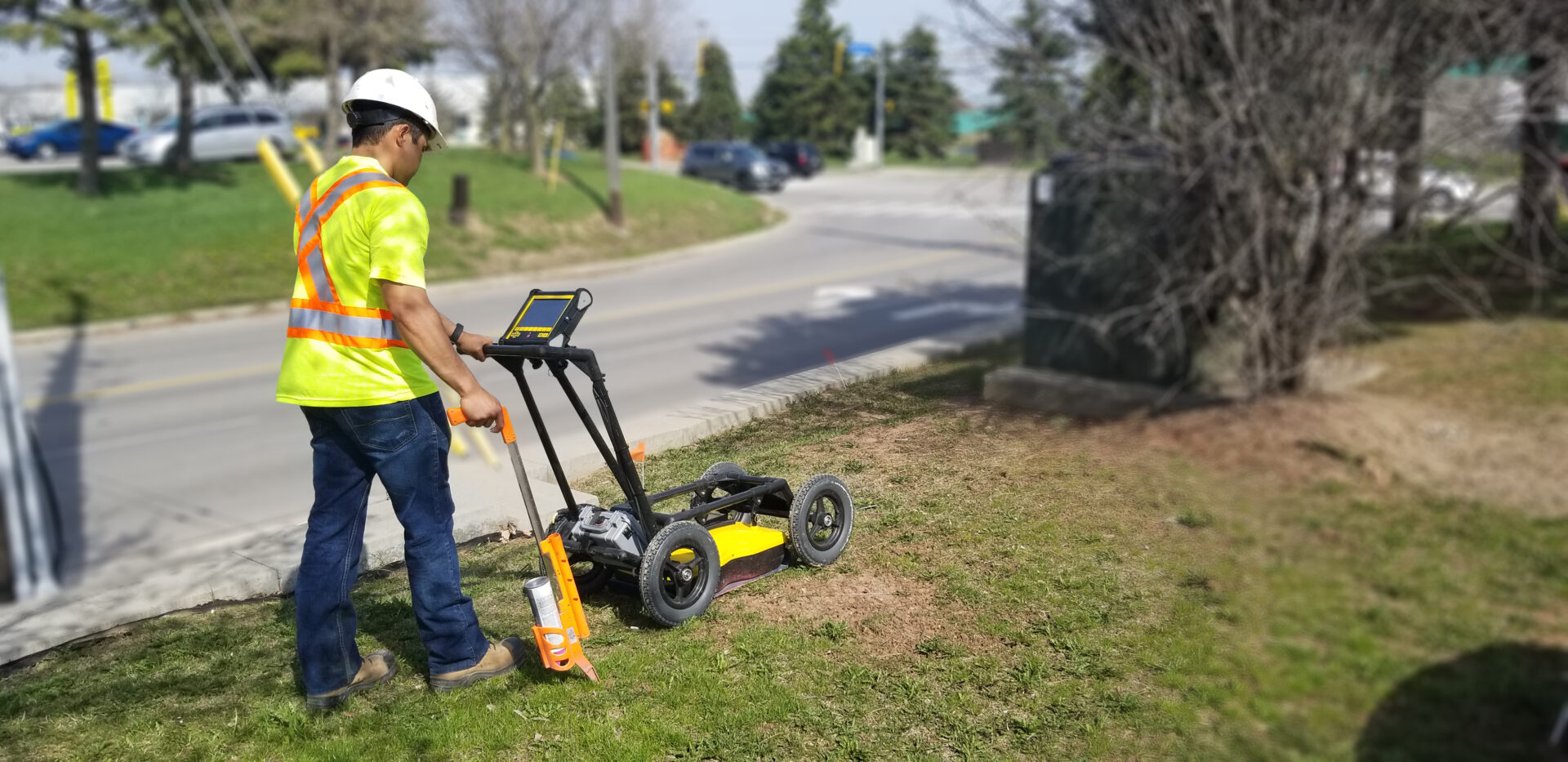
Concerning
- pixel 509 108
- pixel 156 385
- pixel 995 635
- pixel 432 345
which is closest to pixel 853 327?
pixel 156 385

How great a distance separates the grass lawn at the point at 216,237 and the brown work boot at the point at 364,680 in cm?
1365

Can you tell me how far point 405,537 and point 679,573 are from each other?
843 mm

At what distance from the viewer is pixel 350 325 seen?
137 inches

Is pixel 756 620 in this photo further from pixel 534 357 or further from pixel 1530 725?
pixel 1530 725

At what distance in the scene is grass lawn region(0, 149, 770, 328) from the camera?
57.0ft

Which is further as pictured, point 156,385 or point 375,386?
point 156,385

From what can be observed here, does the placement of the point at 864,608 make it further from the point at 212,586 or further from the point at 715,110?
the point at 715,110

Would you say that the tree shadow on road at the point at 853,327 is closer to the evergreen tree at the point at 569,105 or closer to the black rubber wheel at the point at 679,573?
the black rubber wheel at the point at 679,573

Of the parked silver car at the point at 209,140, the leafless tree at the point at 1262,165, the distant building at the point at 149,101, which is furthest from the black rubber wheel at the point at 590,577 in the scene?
the distant building at the point at 149,101

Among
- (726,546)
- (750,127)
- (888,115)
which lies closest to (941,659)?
(726,546)

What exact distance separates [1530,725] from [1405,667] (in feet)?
0.43

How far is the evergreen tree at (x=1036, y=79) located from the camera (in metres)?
5.75

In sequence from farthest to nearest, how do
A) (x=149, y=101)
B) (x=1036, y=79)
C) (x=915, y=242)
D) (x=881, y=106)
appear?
(x=149, y=101) < (x=881, y=106) < (x=915, y=242) < (x=1036, y=79)

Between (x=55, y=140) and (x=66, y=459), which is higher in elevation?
(x=55, y=140)
